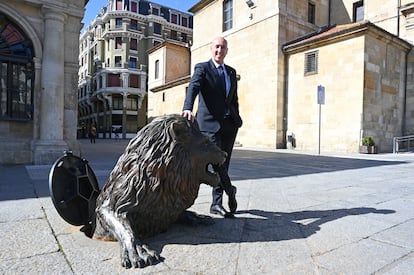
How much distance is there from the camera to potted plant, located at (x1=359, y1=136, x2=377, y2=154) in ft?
41.7

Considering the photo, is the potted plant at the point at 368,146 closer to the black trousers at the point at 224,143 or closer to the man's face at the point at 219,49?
the black trousers at the point at 224,143

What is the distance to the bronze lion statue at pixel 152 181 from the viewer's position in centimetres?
200

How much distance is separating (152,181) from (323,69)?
14894 millimetres

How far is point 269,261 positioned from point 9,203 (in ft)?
9.87

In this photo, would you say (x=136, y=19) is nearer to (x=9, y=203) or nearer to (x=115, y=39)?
(x=115, y=39)

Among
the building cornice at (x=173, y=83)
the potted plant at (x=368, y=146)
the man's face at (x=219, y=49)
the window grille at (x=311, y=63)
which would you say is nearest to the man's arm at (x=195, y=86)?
the man's face at (x=219, y=49)

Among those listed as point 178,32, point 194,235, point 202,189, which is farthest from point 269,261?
point 178,32

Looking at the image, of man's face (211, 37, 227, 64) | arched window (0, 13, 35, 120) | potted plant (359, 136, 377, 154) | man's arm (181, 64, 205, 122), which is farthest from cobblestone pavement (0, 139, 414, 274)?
potted plant (359, 136, 377, 154)

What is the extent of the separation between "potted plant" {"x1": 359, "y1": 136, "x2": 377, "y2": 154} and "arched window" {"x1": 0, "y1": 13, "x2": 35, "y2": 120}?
12810 millimetres

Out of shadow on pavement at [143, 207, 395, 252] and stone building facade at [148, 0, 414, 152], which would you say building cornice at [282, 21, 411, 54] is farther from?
shadow on pavement at [143, 207, 395, 252]

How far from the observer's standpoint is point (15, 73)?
7242 millimetres

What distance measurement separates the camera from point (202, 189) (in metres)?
4.57

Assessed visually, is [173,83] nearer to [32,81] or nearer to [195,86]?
[32,81]

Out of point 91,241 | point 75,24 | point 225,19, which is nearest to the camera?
point 91,241
